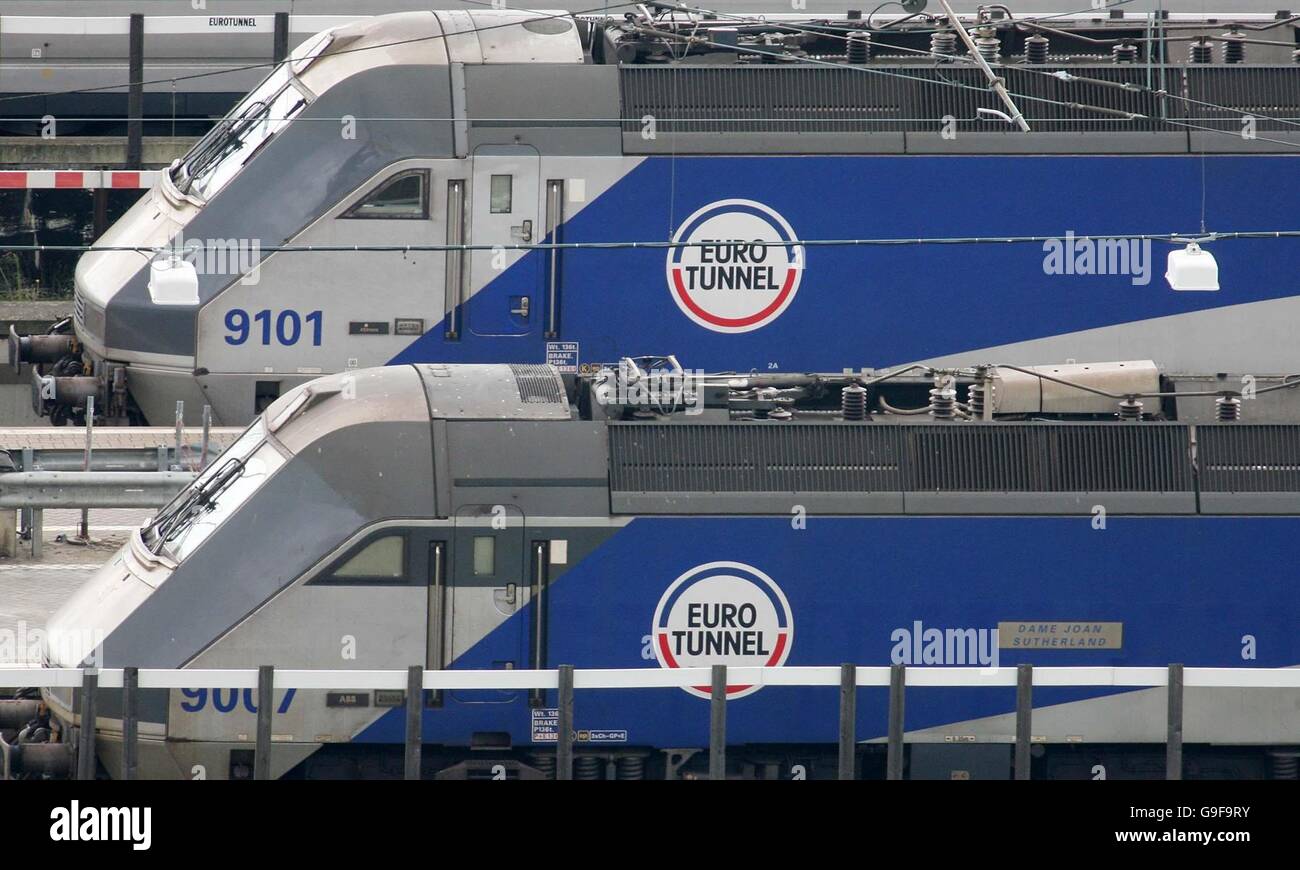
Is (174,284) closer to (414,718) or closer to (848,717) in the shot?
(414,718)

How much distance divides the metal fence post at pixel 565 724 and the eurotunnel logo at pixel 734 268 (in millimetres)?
5902

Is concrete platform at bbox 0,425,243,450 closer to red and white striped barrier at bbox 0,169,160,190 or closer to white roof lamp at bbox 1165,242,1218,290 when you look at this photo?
red and white striped barrier at bbox 0,169,160,190

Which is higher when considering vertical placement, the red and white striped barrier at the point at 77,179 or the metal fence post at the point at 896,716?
the red and white striped barrier at the point at 77,179

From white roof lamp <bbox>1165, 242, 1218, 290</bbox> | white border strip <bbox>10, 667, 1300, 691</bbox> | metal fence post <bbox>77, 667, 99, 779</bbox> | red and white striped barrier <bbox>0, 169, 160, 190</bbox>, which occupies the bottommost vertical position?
metal fence post <bbox>77, 667, 99, 779</bbox>

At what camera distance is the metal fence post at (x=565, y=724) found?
1188cm

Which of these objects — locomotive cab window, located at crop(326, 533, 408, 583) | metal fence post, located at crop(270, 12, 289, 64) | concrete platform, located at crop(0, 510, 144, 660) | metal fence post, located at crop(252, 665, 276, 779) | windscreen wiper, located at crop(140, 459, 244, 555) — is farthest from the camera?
metal fence post, located at crop(270, 12, 289, 64)

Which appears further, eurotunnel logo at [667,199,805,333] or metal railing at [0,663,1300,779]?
eurotunnel logo at [667,199,805,333]

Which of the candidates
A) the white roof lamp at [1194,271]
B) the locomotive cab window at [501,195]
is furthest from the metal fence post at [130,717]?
the white roof lamp at [1194,271]

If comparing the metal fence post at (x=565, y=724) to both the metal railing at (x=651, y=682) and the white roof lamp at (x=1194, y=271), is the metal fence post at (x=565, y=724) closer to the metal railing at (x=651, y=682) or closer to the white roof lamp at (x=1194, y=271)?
the metal railing at (x=651, y=682)

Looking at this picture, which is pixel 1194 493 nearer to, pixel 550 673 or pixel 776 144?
pixel 550 673

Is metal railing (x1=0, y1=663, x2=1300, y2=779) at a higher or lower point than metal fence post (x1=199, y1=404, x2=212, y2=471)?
lower

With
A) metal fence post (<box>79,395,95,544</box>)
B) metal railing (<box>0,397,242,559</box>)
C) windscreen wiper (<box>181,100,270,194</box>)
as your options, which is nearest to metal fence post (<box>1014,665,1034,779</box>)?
metal railing (<box>0,397,242,559</box>)

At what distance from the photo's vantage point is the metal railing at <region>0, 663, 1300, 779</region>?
11.9m

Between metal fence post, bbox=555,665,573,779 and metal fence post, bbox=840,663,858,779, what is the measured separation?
1.57m
